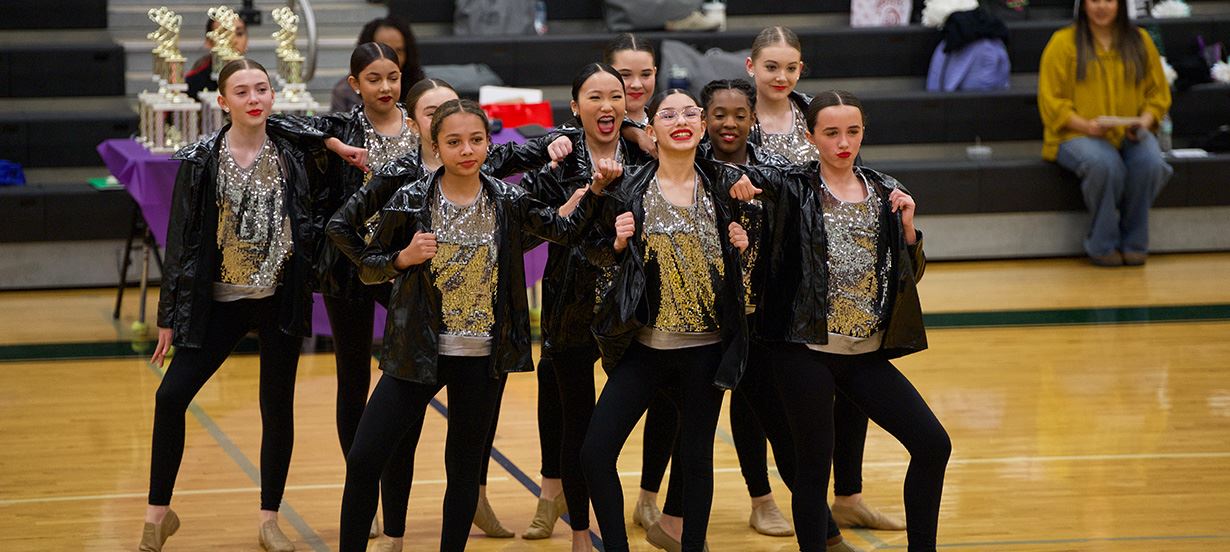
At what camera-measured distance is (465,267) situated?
344cm

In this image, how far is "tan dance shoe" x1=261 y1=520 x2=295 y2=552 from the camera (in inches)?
156

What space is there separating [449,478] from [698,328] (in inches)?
26.0

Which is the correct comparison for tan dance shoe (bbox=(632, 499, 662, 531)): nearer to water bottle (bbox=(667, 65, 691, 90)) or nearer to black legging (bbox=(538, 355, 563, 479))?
black legging (bbox=(538, 355, 563, 479))

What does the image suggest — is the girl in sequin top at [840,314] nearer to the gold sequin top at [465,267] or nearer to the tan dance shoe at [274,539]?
the gold sequin top at [465,267]

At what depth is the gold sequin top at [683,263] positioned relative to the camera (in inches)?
136

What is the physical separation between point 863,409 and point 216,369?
1.63 metres

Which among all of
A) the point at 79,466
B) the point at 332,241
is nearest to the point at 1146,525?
the point at 332,241

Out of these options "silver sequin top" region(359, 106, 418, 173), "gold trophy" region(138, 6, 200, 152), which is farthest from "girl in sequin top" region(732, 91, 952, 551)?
"gold trophy" region(138, 6, 200, 152)

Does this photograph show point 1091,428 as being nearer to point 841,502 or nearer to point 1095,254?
point 841,502

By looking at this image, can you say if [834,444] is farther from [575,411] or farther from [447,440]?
[447,440]

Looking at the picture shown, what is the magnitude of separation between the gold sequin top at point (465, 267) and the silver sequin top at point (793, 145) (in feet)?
2.85

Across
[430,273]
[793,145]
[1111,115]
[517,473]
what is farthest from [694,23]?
[430,273]

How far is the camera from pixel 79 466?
480 cm

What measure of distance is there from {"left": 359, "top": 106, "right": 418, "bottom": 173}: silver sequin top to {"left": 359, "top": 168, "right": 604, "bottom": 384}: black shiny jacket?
1.59 feet
